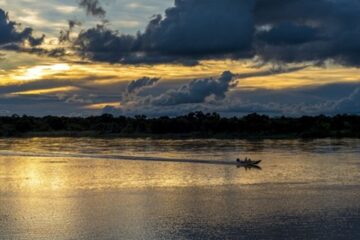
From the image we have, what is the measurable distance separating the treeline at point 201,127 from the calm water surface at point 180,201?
2611 inches

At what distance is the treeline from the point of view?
118 metres

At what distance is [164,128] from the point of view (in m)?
132

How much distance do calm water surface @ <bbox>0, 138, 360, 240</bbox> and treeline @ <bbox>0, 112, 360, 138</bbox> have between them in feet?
218

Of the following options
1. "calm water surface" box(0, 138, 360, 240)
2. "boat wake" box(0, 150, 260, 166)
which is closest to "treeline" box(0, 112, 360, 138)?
"boat wake" box(0, 150, 260, 166)

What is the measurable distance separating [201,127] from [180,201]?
99.3m

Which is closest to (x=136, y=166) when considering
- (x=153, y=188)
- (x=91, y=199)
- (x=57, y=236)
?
(x=153, y=188)

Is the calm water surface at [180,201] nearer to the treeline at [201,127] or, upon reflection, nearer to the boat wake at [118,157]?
the boat wake at [118,157]

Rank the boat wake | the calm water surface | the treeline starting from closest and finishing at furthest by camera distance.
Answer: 1. the calm water surface
2. the boat wake
3. the treeline

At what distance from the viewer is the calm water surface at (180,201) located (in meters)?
23.1

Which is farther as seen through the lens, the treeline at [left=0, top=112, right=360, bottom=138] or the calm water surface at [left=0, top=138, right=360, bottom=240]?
the treeline at [left=0, top=112, right=360, bottom=138]

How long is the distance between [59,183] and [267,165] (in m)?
19.6

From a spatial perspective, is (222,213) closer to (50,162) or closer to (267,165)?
(267,165)

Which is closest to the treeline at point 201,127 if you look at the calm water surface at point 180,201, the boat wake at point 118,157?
the boat wake at point 118,157

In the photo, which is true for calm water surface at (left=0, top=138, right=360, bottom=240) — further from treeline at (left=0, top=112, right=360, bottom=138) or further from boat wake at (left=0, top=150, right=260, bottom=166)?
treeline at (left=0, top=112, right=360, bottom=138)
